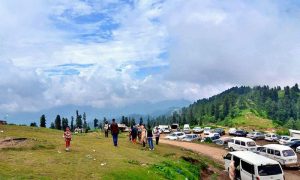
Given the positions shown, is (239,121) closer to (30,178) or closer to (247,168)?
(247,168)

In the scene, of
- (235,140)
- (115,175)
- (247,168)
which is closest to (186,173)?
(247,168)

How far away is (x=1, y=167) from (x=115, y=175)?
6.86m

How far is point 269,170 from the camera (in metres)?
29.8

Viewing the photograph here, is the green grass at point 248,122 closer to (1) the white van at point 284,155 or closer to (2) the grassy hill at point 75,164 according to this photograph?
(1) the white van at point 284,155

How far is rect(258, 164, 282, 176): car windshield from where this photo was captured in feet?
97.1

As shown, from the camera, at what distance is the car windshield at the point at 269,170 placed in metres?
29.6

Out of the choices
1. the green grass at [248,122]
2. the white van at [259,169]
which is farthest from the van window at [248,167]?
the green grass at [248,122]

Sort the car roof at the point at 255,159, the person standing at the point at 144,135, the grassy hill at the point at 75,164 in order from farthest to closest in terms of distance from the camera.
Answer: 1. the person standing at the point at 144,135
2. the car roof at the point at 255,159
3. the grassy hill at the point at 75,164

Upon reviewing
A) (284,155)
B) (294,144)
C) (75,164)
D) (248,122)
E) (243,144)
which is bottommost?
(294,144)

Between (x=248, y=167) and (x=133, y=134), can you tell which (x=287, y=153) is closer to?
(x=248, y=167)

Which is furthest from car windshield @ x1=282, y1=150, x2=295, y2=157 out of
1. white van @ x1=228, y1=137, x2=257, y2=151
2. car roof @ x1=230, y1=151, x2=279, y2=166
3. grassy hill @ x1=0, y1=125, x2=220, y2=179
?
grassy hill @ x1=0, y1=125, x2=220, y2=179

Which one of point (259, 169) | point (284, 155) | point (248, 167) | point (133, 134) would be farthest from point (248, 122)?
point (259, 169)

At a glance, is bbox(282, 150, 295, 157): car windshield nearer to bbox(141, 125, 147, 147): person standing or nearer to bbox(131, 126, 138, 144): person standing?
bbox(141, 125, 147, 147): person standing

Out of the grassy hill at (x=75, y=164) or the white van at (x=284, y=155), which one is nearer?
the grassy hill at (x=75, y=164)
